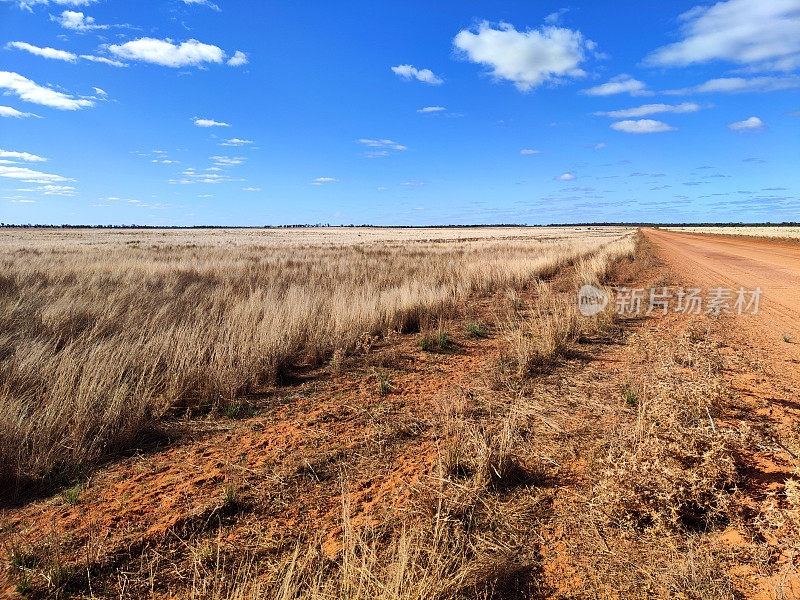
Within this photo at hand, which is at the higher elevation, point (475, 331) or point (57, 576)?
point (475, 331)

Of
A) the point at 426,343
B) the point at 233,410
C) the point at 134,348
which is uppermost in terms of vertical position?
the point at 134,348

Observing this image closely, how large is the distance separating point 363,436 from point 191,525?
1.49 meters

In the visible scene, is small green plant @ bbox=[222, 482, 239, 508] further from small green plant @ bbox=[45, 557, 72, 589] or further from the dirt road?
the dirt road

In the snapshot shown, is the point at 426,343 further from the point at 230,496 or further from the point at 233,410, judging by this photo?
the point at 230,496

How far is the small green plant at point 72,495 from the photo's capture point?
269 centimetres

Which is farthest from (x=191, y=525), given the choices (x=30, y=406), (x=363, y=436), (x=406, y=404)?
(x=30, y=406)

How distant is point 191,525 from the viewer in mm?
2469

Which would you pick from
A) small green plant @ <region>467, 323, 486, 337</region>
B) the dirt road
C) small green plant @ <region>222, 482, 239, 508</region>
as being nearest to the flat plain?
small green plant @ <region>222, 482, 239, 508</region>

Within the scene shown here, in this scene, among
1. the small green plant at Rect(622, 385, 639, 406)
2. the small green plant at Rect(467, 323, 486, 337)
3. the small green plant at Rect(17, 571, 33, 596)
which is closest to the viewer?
the small green plant at Rect(17, 571, 33, 596)

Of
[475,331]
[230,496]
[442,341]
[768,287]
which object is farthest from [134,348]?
[768,287]

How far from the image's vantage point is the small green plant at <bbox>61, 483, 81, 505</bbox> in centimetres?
269

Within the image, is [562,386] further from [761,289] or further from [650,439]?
[761,289]

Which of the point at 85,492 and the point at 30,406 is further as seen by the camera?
the point at 30,406

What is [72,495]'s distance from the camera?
2715mm
